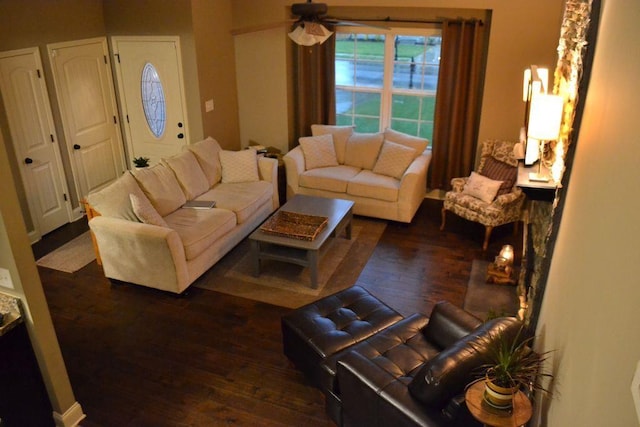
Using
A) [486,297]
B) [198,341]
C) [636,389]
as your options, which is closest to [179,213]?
[198,341]

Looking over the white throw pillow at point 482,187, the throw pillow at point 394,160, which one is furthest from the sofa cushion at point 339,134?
the white throw pillow at point 482,187

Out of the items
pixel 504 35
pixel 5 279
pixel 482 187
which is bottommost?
pixel 482 187

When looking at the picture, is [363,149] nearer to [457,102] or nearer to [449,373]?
A: [457,102]

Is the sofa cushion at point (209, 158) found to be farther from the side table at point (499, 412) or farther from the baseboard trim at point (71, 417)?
the side table at point (499, 412)

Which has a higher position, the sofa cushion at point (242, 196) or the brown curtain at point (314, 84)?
the brown curtain at point (314, 84)

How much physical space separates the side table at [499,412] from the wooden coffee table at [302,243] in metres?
2.46

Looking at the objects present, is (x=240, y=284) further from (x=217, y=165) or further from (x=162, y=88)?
(x=162, y=88)

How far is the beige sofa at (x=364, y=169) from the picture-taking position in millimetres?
5781

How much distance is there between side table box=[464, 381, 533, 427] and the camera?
2.07 meters

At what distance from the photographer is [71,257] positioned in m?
5.23

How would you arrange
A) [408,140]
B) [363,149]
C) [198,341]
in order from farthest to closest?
[363,149] → [408,140] → [198,341]

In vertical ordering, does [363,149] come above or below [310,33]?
below

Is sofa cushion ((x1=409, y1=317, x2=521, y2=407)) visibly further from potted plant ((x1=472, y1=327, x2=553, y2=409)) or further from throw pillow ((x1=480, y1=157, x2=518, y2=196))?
throw pillow ((x1=480, y1=157, x2=518, y2=196))

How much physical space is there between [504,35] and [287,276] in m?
3.46
